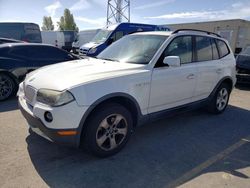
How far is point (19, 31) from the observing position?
1561 centimetres

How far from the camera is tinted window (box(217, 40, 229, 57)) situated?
5.18 m

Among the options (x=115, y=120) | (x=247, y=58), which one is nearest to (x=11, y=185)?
(x=115, y=120)

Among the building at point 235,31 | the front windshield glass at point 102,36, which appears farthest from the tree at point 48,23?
the front windshield glass at point 102,36

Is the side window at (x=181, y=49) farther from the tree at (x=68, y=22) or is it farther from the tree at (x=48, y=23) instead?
the tree at (x=48, y=23)

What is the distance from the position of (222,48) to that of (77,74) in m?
3.66

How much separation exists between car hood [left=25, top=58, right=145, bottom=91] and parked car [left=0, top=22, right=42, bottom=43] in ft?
45.2

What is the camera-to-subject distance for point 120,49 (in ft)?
14.2

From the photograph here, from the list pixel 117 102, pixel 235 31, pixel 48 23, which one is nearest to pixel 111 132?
pixel 117 102

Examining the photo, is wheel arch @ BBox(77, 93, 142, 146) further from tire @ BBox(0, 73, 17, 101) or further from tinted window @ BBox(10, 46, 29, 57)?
tinted window @ BBox(10, 46, 29, 57)

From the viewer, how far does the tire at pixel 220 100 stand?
5182 mm

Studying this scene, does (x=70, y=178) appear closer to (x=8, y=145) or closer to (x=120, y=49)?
(x=8, y=145)

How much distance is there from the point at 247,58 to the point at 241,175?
6913 mm

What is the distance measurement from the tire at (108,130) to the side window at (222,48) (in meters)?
3.03

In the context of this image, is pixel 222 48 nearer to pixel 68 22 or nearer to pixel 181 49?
pixel 181 49
